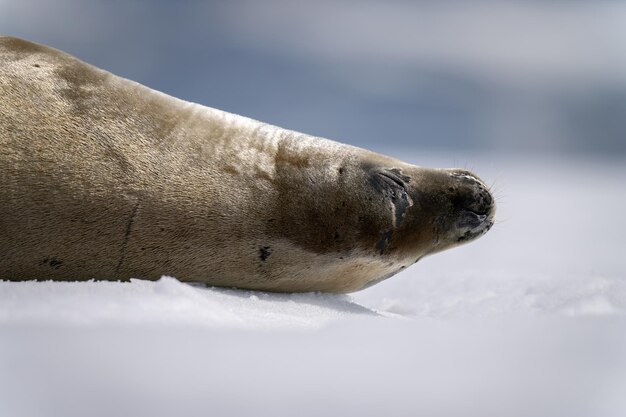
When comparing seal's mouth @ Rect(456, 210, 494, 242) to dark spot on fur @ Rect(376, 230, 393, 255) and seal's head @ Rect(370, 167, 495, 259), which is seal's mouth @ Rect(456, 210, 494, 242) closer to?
seal's head @ Rect(370, 167, 495, 259)

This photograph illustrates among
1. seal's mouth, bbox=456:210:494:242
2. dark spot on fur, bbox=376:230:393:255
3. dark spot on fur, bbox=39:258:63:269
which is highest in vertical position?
seal's mouth, bbox=456:210:494:242

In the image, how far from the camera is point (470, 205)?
113 inches

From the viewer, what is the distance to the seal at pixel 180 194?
2.22 m

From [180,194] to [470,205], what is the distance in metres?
1.14

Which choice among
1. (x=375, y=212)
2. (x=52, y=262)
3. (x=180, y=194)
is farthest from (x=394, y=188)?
(x=52, y=262)

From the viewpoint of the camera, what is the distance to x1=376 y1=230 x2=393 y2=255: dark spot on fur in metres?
2.63

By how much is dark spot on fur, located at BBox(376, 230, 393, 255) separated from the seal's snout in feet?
1.10

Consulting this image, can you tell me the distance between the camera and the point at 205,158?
8.07 ft

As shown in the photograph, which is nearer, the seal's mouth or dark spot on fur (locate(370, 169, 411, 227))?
dark spot on fur (locate(370, 169, 411, 227))

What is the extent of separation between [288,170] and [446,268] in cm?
188

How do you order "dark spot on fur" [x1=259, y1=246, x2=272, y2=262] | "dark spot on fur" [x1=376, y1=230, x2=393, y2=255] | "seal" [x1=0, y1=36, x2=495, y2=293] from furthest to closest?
"dark spot on fur" [x1=376, y1=230, x2=393, y2=255], "dark spot on fur" [x1=259, y1=246, x2=272, y2=262], "seal" [x1=0, y1=36, x2=495, y2=293]

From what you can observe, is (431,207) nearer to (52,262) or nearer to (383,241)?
(383,241)

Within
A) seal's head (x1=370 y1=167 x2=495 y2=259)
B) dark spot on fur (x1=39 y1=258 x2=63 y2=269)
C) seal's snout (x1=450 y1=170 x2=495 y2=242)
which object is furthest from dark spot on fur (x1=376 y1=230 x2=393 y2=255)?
dark spot on fur (x1=39 y1=258 x2=63 y2=269)

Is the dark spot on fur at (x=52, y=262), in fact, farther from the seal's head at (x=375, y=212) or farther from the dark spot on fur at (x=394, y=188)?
the dark spot on fur at (x=394, y=188)
